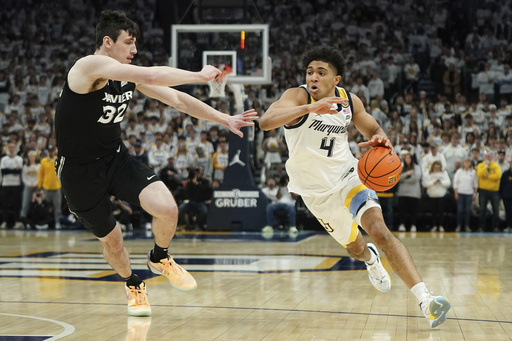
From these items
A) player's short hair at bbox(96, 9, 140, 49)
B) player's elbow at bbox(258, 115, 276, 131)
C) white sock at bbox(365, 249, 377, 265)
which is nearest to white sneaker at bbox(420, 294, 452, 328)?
white sock at bbox(365, 249, 377, 265)

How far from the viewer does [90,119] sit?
507cm

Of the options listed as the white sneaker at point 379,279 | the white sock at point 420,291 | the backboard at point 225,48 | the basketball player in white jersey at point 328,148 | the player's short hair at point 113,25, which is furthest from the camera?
the backboard at point 225,48

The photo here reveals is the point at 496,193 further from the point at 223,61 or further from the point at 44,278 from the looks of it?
the point at 44,278

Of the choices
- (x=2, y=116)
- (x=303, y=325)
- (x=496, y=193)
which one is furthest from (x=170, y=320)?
(x=2, y=116)

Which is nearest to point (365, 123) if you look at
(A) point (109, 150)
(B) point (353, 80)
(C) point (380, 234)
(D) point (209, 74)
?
(C) point (380, 234)

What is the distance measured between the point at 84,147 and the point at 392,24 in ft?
60.0

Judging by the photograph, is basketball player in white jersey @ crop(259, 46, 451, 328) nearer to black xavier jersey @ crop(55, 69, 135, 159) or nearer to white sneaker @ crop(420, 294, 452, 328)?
white sneaker @ crop(420, 294, 452, 328)

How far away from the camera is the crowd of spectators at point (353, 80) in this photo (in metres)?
15.3

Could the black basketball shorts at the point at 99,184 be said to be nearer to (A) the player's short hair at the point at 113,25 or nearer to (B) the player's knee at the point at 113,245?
(B) the player's knee at the point at 113,245

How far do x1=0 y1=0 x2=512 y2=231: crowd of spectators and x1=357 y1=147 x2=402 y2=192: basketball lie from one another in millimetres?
9445

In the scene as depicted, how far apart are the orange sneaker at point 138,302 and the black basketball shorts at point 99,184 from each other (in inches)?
18.7

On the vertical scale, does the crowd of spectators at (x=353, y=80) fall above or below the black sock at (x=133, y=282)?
above

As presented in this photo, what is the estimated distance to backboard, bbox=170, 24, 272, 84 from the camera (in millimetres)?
14445

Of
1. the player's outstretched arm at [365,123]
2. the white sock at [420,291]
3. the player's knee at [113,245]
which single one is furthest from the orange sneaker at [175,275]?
the player's outstretched arm at [365,123]
